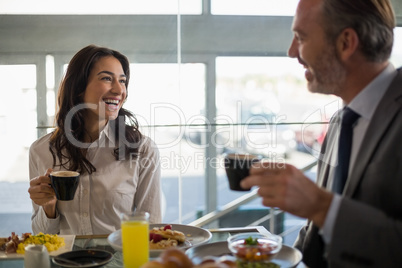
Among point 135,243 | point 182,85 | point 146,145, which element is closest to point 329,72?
point 135,243

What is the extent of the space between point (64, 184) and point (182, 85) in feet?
7.08

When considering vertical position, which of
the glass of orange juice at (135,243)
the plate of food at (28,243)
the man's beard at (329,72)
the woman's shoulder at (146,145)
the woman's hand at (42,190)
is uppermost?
the man's beard at (329,72)

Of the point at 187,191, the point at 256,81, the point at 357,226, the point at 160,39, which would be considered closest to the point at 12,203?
the point at 187,191

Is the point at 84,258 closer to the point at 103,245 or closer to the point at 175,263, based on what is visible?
the point at 103,245

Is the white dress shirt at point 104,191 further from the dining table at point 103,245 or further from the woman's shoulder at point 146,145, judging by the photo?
the dining table at point 103,245

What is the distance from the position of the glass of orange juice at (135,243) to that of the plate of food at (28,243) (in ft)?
1.03

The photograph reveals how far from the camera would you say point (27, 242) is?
1.78m

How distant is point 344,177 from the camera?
1707mm

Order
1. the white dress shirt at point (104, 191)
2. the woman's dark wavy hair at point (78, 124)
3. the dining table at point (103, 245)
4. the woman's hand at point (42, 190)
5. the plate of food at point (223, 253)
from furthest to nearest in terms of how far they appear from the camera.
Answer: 1. the woman's dark wavy hair at point (78, 124)
2. the white dress shirt at point (104, 191)
3. the woman's hand at point (42, 190)
4. the dining table at point (103, 245)
5. the plate of food at point (223, 253)

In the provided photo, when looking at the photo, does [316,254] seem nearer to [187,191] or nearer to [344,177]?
[344,177]

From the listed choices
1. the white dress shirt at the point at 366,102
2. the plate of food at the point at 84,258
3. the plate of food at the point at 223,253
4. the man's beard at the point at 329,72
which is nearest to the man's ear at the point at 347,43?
the man's beard at the point at 329,72

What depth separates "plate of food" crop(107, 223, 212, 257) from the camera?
1.69 meters

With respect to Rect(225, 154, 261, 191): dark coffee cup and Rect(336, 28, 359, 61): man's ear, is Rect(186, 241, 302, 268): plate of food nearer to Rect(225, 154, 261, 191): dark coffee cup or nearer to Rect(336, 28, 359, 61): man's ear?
Rect(225, 154, 261, 191): dark coffee cup

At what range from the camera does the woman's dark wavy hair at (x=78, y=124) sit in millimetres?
2535
